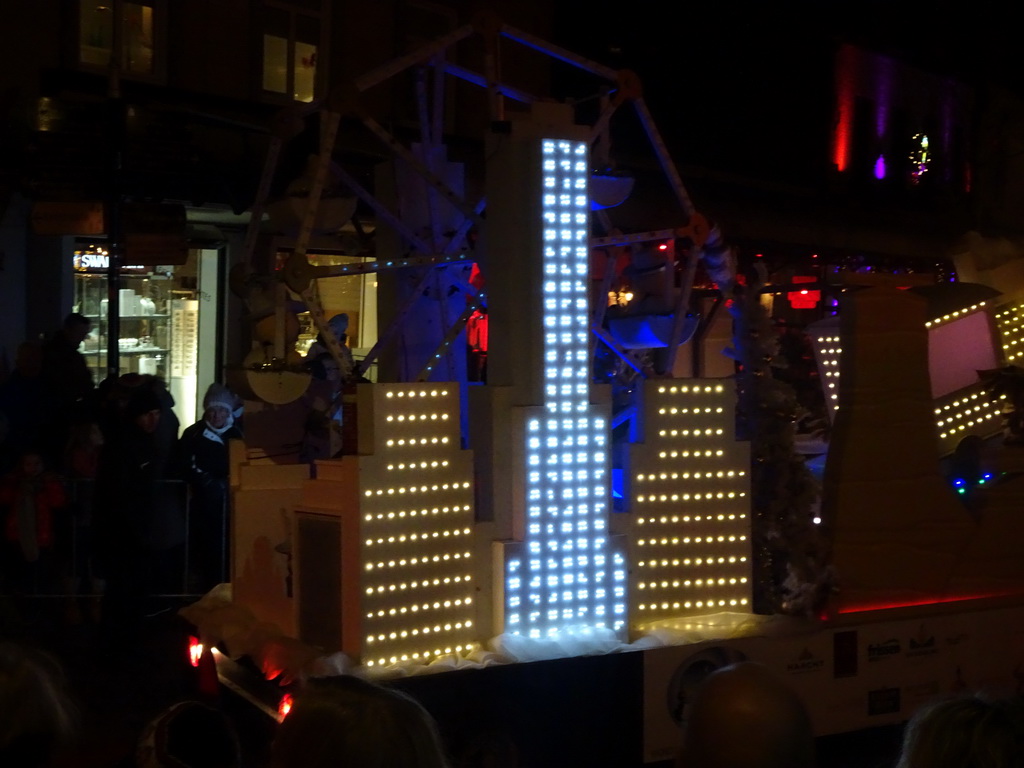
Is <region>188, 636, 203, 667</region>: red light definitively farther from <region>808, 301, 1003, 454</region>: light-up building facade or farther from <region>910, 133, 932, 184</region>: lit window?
<region>910, 133, 932, 184</region>: lit window

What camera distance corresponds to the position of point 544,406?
19.6 feet

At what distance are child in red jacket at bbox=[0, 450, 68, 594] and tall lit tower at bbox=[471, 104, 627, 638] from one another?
4284 mm

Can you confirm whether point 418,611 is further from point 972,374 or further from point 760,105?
point 760,105

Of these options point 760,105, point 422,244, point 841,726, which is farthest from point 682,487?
point 760,105

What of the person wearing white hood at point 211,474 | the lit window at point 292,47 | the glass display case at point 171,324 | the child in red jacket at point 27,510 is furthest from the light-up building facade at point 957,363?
the lit window at point 292,47

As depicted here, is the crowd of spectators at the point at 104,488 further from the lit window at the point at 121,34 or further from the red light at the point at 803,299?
the red light at the point at 803,299

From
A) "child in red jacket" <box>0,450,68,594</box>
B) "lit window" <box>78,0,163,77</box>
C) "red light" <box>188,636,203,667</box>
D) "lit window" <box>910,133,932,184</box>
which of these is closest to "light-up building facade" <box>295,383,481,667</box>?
"red light" <box>188,636,203,667</box>

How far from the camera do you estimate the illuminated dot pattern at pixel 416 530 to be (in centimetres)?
550

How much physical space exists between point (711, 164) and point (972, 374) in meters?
10.8

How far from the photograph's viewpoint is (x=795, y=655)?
6.16 meters

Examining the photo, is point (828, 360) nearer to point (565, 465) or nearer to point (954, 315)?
point (954, 315)

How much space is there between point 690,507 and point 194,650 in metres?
2.80

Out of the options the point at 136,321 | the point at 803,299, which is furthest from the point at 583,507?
the point at 136,321

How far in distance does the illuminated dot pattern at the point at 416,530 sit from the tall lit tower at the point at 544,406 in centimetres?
23
